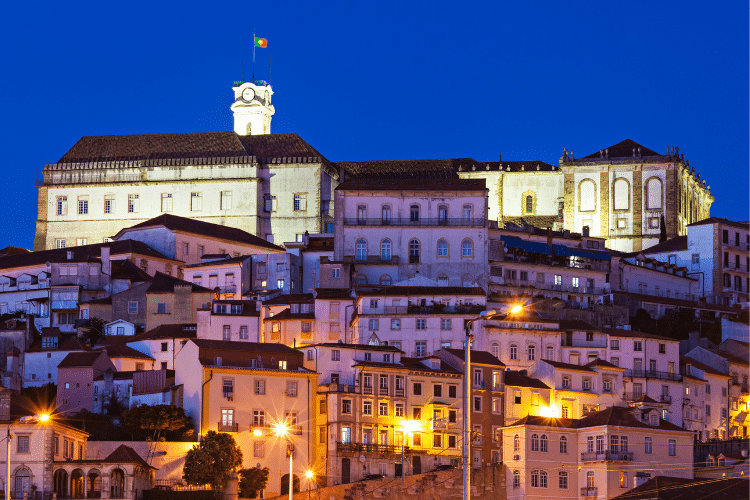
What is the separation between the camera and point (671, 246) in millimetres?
116312

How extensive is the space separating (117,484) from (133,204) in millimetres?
57903

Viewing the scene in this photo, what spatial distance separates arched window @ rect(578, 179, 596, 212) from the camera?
4924 inches

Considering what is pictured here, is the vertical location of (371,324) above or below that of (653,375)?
above

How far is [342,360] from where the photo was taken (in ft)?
258

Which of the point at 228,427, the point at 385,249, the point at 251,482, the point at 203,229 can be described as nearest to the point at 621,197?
the point at 385,249

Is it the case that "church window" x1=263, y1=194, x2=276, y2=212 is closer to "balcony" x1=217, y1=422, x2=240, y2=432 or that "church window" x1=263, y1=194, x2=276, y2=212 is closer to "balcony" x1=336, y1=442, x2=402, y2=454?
"balcony" x1=336, y1=442, x2=402, y2=454

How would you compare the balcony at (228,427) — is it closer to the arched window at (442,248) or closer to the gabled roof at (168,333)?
the gabled roof at (168,333)

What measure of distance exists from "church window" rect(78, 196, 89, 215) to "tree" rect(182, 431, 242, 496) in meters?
56.9

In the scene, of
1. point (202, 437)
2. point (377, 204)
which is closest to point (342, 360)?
point (202, 437)

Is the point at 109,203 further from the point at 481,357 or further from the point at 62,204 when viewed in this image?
the point at 481,357

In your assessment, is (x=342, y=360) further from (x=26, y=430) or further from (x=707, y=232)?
(x=707, y=232)

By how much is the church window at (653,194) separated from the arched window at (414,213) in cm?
3387

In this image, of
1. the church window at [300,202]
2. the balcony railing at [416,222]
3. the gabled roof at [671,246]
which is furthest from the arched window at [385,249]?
the gabled roof at [671,246]

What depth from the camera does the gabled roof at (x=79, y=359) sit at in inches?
3211
